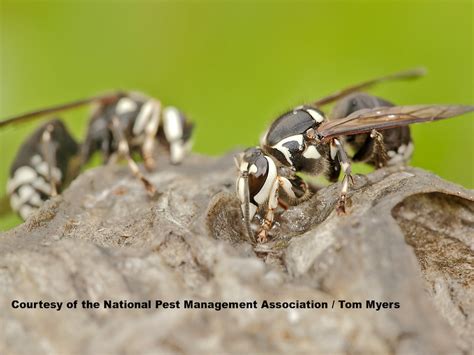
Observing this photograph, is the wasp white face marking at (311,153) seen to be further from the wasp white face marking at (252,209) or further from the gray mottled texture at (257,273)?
the wasp white face marking at (252,209)

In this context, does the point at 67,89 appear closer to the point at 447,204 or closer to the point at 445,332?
the point at 447,204

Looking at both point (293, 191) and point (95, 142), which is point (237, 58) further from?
point (293, 191)

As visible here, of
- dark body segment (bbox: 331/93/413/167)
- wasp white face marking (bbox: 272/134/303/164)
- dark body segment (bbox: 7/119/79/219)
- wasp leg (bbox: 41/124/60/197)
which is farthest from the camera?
dark body segment (bbox: 7/119/79/219)

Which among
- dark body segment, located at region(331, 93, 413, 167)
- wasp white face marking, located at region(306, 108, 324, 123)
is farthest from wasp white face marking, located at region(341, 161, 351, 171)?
dark body segment, located at region(331, 93, 413, 167)

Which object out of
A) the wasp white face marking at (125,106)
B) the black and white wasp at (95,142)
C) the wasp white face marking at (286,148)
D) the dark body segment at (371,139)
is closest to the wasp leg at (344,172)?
the wasp white face marking at (286,148)

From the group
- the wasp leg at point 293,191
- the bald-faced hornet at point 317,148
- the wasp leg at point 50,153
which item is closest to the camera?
the bald-faced hornet at point 317,148

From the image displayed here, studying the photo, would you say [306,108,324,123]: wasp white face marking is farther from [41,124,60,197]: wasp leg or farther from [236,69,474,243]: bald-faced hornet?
[41,124,60,197]: wasp leg
